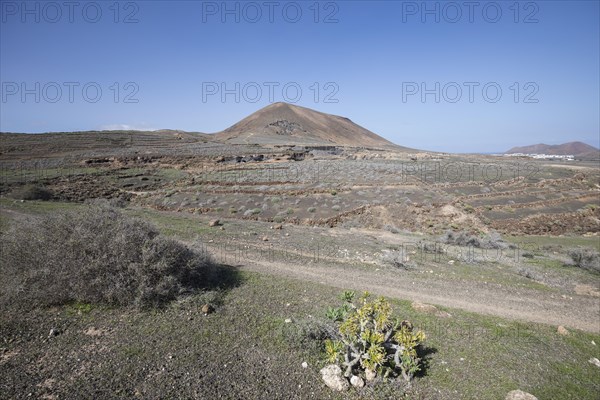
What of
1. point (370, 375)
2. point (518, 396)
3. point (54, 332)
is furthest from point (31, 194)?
point (518, 396)

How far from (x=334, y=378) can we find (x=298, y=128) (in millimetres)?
101058

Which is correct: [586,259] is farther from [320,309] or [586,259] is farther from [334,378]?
[334,378]

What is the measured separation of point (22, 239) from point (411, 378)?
10.5 metres

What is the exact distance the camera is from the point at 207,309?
8438mm

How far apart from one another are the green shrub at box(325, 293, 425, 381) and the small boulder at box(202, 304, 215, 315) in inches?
138

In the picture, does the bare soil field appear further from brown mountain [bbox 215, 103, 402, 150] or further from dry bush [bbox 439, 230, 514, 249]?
brown mountain [bbox 215, 103, 402, 150]

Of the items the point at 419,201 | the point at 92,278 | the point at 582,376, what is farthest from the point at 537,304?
the point at 419,201

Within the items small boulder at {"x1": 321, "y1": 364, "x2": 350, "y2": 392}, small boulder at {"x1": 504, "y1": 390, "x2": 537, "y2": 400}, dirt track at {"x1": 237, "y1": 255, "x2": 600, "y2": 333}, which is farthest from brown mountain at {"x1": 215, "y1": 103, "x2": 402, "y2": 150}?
small boulder at {"x1": 504, "y1": 390, "x2": 537, "y2": 400}

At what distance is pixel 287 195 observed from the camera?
30797 mm

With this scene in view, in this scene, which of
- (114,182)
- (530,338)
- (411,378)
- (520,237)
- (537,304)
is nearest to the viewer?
(411,378)

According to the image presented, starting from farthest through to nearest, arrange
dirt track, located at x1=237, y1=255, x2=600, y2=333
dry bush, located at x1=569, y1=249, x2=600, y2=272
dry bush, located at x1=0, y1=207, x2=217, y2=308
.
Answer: dry bush, located at x1=569, y1=249, x2=600, y2=272, dirt track, located at x1=237, y1=255, x2=600, y2=333, dry bush, located at x1=0, y1=207, x2=217, y2=308

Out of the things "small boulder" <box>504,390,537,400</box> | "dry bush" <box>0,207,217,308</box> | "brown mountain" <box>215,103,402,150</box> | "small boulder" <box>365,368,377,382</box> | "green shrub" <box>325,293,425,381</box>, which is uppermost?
"brown mountain" <box>215,103,402,150</box>

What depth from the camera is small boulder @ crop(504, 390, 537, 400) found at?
6012mm

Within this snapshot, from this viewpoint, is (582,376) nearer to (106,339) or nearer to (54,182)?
(106,339)
